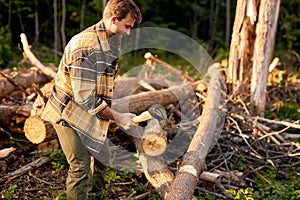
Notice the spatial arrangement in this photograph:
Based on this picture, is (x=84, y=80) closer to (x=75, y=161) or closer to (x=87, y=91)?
(x=87, y=91)

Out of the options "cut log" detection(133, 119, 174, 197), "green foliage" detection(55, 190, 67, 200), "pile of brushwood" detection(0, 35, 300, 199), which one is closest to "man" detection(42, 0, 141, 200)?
"green foliage" detection(55, 190, 67, 200)

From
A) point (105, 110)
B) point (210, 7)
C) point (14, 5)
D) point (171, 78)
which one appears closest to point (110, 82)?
point (105, 110)

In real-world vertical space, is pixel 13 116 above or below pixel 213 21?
above

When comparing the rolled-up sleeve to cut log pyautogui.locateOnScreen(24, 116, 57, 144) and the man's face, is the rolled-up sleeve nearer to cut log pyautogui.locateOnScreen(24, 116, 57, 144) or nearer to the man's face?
the man's face

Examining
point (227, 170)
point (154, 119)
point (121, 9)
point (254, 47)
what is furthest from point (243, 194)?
point (254, 47)

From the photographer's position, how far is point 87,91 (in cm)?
302

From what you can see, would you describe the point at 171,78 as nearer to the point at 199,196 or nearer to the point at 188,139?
the point at 188,139

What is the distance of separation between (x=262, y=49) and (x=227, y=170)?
226 cm

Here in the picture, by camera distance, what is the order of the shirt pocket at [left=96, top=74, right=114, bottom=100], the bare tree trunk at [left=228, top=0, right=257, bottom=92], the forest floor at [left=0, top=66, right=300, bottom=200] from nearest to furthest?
the shirt pocket at [left=96, top=74, right=114, bottom=100] < the forest floor at [left=0, top=66, right=300, bottom=200] < the bare tree trunk at [left=228, top=0, right=257, bottom=92]

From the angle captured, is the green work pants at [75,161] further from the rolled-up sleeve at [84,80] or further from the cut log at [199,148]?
the cut log at [199,148]

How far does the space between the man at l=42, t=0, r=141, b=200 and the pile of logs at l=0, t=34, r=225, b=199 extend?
747 millimetres

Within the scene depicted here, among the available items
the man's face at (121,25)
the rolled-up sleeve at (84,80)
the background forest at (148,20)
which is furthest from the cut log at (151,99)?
→ the background forest at (148,20)

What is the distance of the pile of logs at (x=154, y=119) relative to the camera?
3.78 m

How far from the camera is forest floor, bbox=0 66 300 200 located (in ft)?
13.3
